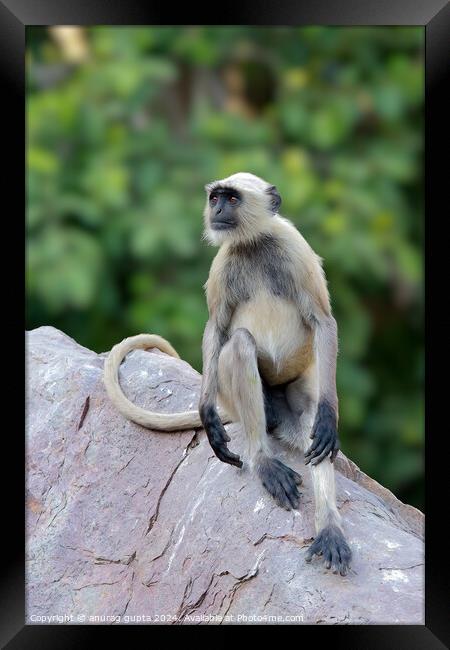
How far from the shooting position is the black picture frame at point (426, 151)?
493 cm

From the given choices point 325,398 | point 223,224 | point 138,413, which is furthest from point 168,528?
point 223,224

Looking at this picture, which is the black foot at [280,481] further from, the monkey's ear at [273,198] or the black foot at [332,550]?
the monkey's ear at [273,198]

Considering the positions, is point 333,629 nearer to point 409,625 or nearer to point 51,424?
point 409,625

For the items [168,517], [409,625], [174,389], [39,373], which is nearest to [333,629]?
[409,625]

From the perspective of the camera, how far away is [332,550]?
5.10 m

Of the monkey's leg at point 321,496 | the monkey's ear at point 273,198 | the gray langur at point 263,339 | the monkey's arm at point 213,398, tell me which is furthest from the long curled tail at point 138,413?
the monkey's ear at point 273,198

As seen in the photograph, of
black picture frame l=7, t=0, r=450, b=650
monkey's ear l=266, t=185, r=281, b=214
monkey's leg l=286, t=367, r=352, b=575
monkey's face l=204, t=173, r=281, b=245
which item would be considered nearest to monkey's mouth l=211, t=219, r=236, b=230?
monkey's face l=204, t=173, r=281, b=245

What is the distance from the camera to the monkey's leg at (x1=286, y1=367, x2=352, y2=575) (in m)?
5.10

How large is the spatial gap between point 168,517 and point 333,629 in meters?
1.31

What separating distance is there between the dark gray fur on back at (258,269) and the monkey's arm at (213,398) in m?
0.24

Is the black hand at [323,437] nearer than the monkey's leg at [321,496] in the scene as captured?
No

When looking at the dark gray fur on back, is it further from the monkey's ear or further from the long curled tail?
the long curled tail

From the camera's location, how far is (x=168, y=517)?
580 centimetres

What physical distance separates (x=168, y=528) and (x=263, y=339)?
1.17 m
